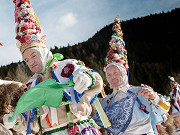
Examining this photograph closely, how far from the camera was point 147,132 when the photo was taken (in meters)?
3.02

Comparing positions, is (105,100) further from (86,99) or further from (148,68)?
(148,68)

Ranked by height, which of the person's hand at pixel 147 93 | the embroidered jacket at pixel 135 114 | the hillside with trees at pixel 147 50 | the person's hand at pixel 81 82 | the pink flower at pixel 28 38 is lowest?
the embroidered jacket at pixel 135 114

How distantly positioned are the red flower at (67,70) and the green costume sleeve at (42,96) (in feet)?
0.57

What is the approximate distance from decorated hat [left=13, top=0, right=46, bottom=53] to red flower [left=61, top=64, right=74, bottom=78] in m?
0.36

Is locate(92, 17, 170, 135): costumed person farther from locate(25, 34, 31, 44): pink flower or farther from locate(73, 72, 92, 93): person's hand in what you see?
locate(25, 34, 31, 44): pink flower

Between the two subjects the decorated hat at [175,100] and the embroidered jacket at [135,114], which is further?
the decorated hat at [175,100]

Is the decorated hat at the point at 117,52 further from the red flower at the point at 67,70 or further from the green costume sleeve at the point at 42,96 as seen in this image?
the green costume sleeve at the point at 42,96

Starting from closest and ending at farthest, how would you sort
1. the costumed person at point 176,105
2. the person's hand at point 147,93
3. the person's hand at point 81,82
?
the person's hand at point 81,82 < the person's hand at point 147,93 < the costumed person at point 176,105

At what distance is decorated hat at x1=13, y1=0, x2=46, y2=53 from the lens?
230 cm

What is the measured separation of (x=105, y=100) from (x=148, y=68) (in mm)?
14369

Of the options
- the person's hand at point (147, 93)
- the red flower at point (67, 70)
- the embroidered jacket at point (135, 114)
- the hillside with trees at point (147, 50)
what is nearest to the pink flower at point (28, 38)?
the red flower at point (67, 70)

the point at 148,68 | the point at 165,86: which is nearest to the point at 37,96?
the point at 165,86

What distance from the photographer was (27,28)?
7.67 ft

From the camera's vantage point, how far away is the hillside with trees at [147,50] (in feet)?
50.3
